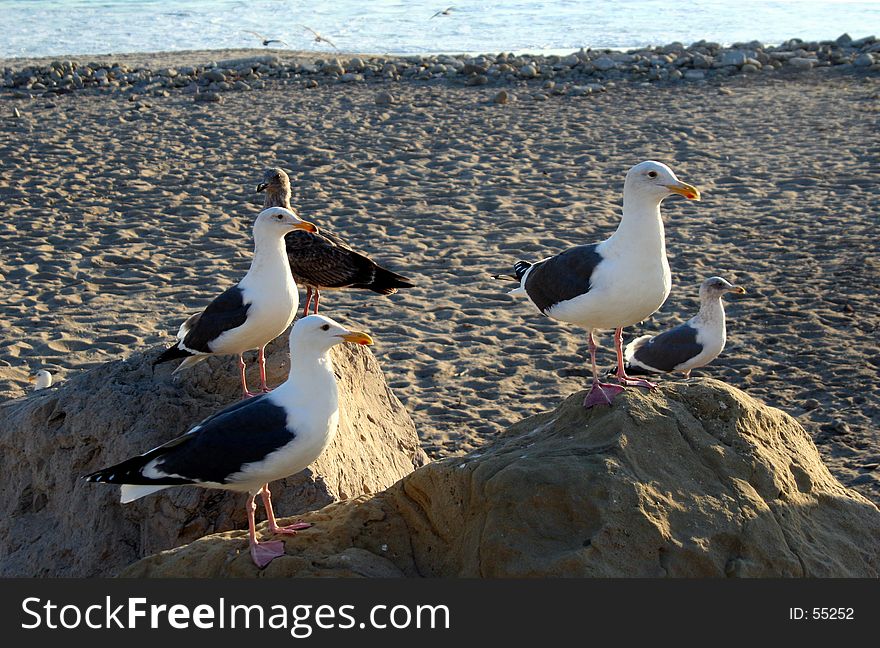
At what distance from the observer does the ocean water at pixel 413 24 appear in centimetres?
2925

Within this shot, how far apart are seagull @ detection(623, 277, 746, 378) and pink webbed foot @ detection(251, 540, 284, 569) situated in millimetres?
4001

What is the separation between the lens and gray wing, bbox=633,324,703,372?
26.1 feet

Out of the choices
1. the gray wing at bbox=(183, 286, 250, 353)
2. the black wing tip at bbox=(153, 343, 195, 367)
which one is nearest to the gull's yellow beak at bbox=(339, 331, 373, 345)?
the gray wing at bbox=(183, 286, 250, 353)

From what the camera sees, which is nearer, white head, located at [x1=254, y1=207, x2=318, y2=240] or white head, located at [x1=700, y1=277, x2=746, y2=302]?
white head, located at [x1=254, y1=207, x2=318, y2=240]

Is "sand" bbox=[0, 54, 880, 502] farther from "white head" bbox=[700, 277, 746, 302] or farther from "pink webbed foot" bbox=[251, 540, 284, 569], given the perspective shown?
"pink webbed foot" bbox=[251, 540, 284, 569]

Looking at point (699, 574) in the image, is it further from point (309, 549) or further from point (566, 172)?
point (566, 172)

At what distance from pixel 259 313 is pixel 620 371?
1975 millimetres

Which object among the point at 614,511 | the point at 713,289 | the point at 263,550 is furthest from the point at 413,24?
the point at 614,511

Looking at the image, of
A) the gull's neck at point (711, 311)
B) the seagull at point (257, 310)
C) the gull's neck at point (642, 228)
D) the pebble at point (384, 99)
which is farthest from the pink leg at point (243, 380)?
the pebble at point (384, 99)

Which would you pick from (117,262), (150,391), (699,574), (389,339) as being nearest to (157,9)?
(117,262)

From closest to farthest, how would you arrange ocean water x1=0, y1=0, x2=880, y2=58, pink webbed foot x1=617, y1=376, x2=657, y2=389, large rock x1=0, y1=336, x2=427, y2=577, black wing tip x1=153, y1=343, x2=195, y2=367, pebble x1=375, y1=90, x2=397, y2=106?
pink webbed foot x1=617, y1=376, x2=657, y2=389 < large rock x1=0, y1=336, x2=427, y2=577 < black wing tip x1=153, y1=343, x2=195, y2=367 < pebble x1=375, y1=90, x2=397, y2=106 < ocean water x1=0, y1=0, x2=880, y2=58

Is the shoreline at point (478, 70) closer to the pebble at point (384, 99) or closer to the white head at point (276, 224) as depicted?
the pebble at point (384, 99)

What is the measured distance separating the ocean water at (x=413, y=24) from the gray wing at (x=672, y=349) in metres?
20.3

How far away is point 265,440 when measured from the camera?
4.77 metres
